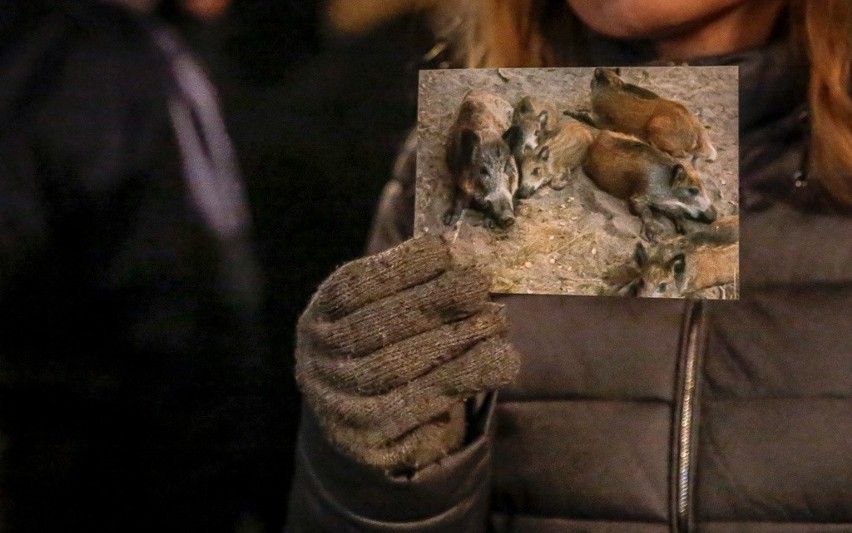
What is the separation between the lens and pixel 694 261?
550mm

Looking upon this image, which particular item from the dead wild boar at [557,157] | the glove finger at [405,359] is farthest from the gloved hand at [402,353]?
the dead wild boar at [557,157]

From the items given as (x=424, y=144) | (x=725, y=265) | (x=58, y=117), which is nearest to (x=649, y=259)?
(x=725, y=265)

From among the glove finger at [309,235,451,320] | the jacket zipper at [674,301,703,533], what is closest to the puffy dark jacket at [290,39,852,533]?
the jacket zipper at [674,301,703,533]

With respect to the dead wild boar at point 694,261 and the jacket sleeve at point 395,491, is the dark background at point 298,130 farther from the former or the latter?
the dead wild boar at point 694,261

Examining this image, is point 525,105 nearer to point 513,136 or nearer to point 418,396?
point 513,136

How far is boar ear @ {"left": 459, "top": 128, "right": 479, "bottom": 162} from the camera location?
57 cm

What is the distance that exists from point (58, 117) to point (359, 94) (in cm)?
28

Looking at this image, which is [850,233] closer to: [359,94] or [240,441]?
[359,94]

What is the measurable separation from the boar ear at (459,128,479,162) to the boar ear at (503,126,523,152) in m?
0.02

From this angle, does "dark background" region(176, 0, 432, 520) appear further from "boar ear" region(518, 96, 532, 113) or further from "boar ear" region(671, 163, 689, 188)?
"boar ear" region(671, 163, 689, 188)

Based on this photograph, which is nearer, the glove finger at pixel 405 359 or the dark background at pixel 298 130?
the glove finger at pixel 405 359

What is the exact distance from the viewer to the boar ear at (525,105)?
1.86ft

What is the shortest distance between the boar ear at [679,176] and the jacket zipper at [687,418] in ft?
0.31

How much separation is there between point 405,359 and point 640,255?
205 millimetres
